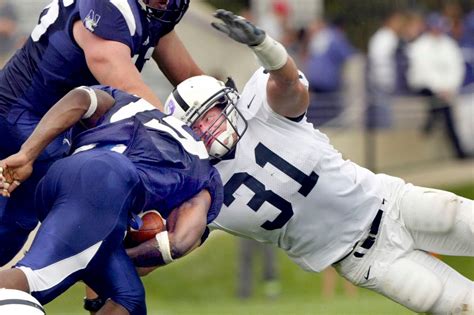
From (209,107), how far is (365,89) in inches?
294

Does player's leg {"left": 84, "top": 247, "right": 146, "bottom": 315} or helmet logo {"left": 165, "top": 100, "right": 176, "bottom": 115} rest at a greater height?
helmet logo {"left": 165, "top": 100, "right": 176, "bottom": 115}

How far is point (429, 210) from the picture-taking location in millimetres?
6148

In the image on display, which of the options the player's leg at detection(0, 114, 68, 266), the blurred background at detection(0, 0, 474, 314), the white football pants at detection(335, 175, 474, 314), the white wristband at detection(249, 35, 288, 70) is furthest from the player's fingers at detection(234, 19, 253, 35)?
the blurred background at detection(0, 0, 474, 314)

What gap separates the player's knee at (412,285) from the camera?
19.9 feet

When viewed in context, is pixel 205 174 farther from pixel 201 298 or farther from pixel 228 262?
pixel 228 262

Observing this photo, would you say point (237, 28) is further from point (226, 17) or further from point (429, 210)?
point (429, 210)

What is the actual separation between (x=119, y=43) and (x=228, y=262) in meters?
6.75

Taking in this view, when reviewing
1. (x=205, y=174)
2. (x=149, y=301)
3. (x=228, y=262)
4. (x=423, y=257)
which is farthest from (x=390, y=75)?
(x=205, y=174)

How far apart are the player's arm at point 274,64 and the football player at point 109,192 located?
1.44ft

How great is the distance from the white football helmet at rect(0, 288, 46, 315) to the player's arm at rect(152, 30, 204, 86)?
6.30ft

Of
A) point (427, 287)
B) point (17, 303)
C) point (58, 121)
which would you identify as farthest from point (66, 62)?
point (427, 287)

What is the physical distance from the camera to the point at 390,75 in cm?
1314

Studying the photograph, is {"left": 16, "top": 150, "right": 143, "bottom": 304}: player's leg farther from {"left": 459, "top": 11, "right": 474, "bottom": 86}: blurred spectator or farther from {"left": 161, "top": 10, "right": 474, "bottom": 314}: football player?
{"left": 459, "top": 11, "right": 474, "bottom": 86}: blurred spectator

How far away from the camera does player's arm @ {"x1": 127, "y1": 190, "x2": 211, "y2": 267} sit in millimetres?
5094
